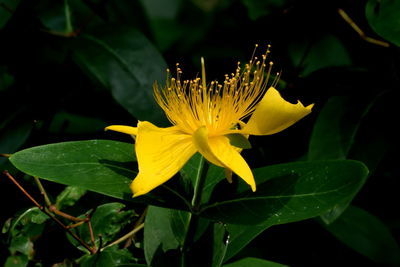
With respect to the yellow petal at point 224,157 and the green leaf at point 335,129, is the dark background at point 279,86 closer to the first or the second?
the green leaf at point 335,129

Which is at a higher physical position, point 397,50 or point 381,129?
point 397,50

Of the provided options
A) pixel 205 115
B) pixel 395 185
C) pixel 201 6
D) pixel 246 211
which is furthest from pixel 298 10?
pixel 201 6

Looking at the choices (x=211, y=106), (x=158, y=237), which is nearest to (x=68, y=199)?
(x=158, y=237)

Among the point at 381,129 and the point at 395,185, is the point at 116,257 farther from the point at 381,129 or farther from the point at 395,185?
the point at 395,185

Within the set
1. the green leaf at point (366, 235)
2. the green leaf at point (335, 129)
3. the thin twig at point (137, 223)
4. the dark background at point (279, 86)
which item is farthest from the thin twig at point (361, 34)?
the thin twig at point (137, 223)

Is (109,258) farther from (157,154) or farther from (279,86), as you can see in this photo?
(279,86)

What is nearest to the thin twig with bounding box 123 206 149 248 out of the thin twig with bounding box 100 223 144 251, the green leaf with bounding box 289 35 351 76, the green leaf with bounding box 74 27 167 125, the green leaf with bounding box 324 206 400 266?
the thin twig with bounding box 100 223 144 251
